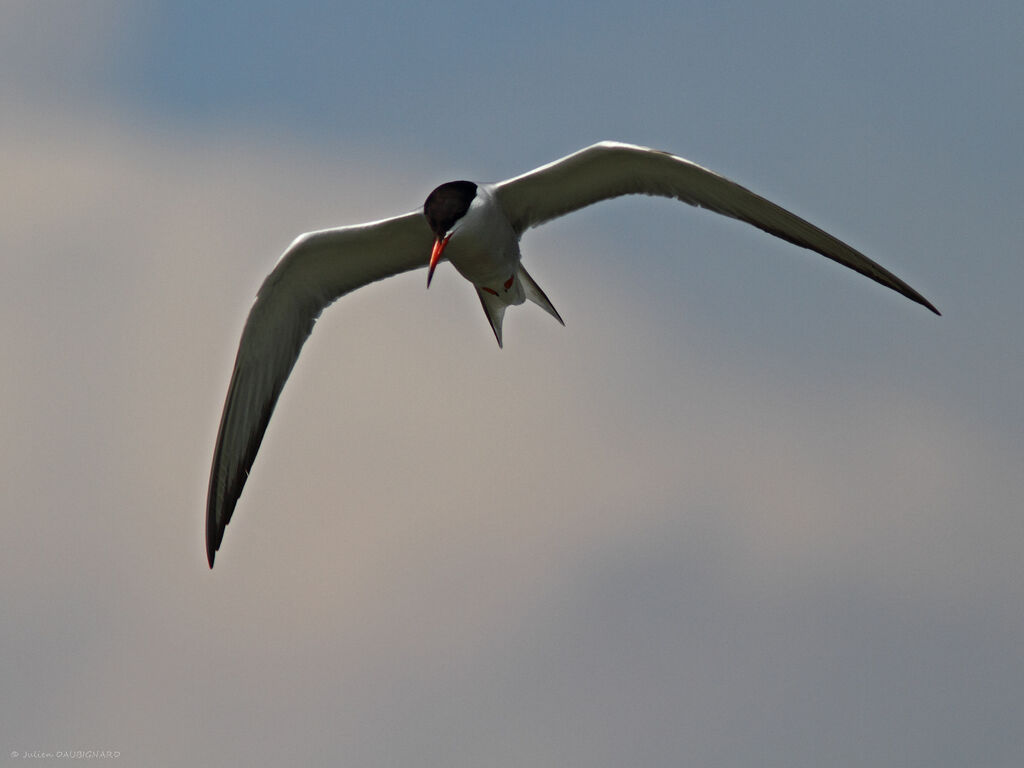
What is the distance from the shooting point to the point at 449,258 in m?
13.8

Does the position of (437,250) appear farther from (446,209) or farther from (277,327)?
(277,327)

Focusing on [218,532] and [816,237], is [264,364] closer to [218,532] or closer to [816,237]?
[218,532]

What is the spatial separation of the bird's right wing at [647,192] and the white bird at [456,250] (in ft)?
0.04

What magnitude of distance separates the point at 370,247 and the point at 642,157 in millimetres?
2860

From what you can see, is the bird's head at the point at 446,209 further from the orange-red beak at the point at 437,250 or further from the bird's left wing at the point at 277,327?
the bird's left wing at the point at 277,327

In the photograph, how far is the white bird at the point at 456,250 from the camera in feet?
43.2

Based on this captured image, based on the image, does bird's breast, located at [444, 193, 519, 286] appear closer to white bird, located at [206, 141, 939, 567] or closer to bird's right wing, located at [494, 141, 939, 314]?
white bird, located at [206, 141, 939, 567]

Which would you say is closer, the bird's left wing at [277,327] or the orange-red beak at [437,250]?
the orange-red beak at [437,250]

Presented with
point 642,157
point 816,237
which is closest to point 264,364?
point 642,157

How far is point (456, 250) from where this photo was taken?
13422mm

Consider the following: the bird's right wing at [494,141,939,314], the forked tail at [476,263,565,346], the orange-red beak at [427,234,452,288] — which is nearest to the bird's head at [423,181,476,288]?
the orange-red beak at [427,234,452,288]

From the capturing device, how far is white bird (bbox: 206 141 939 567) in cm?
1316

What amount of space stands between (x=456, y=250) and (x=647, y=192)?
1.85 metres

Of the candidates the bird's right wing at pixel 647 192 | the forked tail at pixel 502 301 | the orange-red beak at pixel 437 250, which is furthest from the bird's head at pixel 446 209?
the forked tail at pixel 502 301
